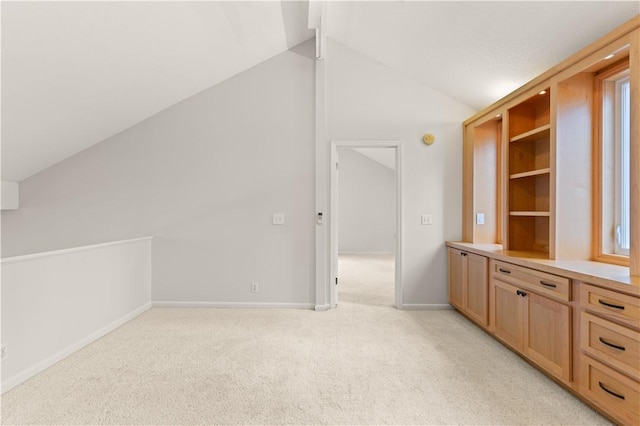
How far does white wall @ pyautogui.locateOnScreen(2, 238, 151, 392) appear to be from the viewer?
7.45 ft

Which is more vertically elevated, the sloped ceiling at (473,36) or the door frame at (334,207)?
the sloped ceiling at (473,36)

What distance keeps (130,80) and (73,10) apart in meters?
1.05

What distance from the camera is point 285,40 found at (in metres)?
3.95

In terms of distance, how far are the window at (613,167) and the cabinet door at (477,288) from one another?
0.92 meters

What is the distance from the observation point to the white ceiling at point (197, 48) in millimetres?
2439

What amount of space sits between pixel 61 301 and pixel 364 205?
771 centimetres

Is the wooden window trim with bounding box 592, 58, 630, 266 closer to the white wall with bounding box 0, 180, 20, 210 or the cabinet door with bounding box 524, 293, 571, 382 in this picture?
the cabinet door with bounding box 524, 293, 571, 382

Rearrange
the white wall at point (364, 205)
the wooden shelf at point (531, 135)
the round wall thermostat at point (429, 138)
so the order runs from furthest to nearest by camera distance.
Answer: the white wall at point (364, 205) → the round wall thermostat at point (429, 138) → the wooden shelf at point (531, 135)

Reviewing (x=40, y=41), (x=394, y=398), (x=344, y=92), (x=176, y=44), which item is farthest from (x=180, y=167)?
(x=394, y=398)

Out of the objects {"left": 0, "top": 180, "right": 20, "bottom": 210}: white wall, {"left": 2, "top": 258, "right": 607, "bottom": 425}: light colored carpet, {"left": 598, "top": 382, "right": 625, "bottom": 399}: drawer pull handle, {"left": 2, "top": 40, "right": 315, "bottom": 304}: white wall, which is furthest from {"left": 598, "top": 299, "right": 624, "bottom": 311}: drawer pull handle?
{"left": 0, "top": 180, "right": 20, "bottom": 210}: white wall

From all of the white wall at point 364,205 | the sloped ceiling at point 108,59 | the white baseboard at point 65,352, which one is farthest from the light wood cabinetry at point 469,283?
the white wall at point 364,205

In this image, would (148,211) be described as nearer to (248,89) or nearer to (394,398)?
(248,89)

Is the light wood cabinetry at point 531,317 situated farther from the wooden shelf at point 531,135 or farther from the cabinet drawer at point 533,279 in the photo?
the wooden shelf at point 531,135

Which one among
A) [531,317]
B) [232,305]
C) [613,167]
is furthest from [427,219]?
[232,305]
